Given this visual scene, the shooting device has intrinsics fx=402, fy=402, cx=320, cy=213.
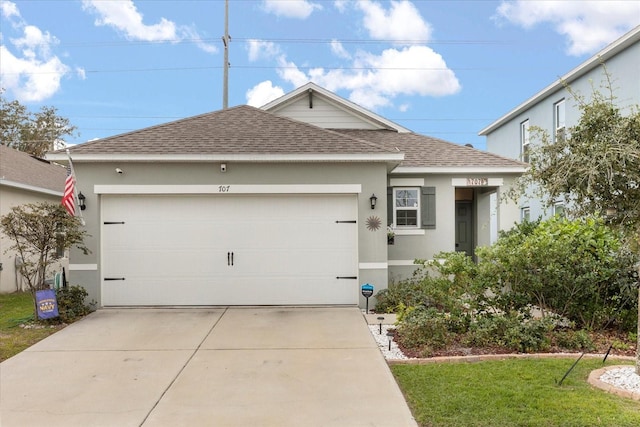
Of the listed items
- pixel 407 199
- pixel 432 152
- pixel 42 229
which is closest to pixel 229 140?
pixel 42 229

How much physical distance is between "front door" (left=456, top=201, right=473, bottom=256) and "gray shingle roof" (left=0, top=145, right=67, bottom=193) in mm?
12340

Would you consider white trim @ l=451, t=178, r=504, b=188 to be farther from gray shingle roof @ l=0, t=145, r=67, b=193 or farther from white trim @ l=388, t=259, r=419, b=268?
gray shingle roof @ l=0, t=145, r=67, b=193

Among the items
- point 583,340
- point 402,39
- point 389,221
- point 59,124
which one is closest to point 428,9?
point 402,39

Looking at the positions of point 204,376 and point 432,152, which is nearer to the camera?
point 204,376

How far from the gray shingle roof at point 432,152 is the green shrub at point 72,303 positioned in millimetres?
7216

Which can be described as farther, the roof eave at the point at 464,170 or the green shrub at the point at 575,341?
the roof eave at the point at 464,170

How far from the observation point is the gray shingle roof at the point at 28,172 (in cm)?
1156

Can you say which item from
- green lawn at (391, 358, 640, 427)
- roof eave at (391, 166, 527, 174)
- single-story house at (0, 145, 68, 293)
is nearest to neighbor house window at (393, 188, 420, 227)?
roof eave at (391, 166, 527, 174)

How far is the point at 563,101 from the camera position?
12.8 metres

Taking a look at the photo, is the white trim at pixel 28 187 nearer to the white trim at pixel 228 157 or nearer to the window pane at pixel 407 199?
the white trim at pixel 228 157

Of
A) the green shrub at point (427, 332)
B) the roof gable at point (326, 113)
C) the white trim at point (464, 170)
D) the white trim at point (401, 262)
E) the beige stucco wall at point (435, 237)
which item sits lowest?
the green shrub at point (427, 332)

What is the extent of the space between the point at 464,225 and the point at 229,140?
7.12 metres

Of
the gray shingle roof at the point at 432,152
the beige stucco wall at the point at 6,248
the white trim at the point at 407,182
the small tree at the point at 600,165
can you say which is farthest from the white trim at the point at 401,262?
the beige stucco wall at the point at 6,248

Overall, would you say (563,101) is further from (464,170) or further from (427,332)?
(427,332)
